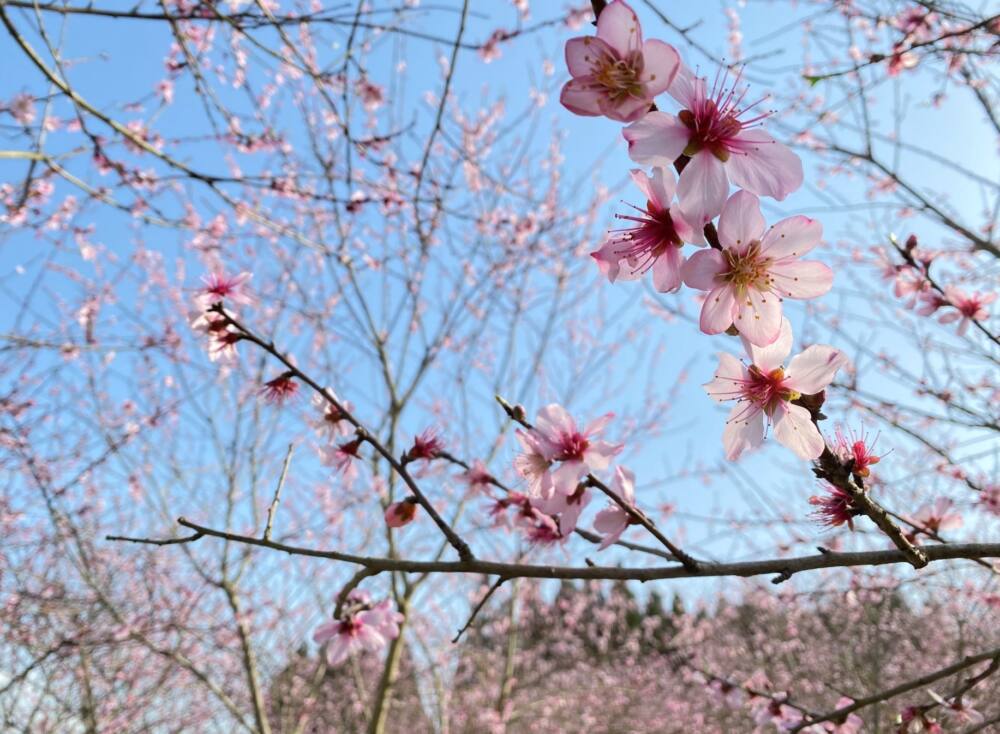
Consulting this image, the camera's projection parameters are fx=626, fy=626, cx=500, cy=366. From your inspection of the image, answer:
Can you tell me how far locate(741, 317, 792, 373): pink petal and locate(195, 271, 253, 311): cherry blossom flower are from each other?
1.39m

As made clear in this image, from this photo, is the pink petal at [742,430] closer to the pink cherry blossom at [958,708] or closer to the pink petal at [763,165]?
the pink petal at [763,165]

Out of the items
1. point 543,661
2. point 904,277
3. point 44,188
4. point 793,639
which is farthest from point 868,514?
point 543,661

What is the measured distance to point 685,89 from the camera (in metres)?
0.97

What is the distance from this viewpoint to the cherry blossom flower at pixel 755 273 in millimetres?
968

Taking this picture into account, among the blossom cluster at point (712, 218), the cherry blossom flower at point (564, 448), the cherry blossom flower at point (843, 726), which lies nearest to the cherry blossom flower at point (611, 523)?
the cherry blossom flower at point (564, 448)

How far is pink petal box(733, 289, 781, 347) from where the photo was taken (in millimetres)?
1021

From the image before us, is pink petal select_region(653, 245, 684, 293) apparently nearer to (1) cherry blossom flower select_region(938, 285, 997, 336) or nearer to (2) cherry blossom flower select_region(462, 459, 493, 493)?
(2) cherry blossom flower select_region(462, 459, 493, 493)

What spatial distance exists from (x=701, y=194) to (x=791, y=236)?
Answer: 211 mm

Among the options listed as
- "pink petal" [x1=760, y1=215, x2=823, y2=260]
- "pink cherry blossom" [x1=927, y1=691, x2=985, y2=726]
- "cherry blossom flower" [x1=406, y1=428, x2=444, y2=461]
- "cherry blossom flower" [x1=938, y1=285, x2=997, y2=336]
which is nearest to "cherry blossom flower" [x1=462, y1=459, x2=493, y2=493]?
"cherry blossom flower" [x1=406, y1=428, x2=444, y2=461]

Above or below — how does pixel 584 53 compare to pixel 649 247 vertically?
above

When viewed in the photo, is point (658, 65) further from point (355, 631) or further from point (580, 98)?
point (355, 631)

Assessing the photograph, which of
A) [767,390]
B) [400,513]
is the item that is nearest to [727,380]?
[767,390]

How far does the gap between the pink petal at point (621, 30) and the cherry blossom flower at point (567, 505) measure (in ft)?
3.09

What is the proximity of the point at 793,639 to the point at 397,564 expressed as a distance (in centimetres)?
1009
